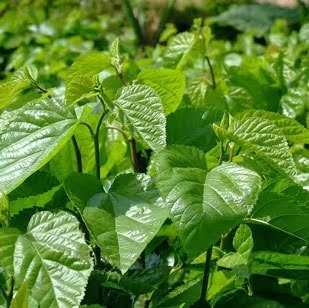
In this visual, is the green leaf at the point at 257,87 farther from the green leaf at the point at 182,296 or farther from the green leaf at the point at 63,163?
the green leaf at the point at 182,296

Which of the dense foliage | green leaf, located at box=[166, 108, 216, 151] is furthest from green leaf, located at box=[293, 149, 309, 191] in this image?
green leaf, located at box=[166, 108, 216, 151]

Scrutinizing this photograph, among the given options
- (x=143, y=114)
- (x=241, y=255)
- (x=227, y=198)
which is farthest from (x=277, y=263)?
(x=143, y=114)

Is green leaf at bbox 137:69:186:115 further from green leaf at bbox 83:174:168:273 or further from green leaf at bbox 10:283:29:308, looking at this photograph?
green leaf at bbox 10:283:29:308

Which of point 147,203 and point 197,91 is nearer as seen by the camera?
point 147,203

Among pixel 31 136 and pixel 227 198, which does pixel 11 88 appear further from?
pixel 227 198

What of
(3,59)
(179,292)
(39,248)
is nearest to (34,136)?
(39,248)

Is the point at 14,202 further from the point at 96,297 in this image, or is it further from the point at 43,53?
the point at 43,53
